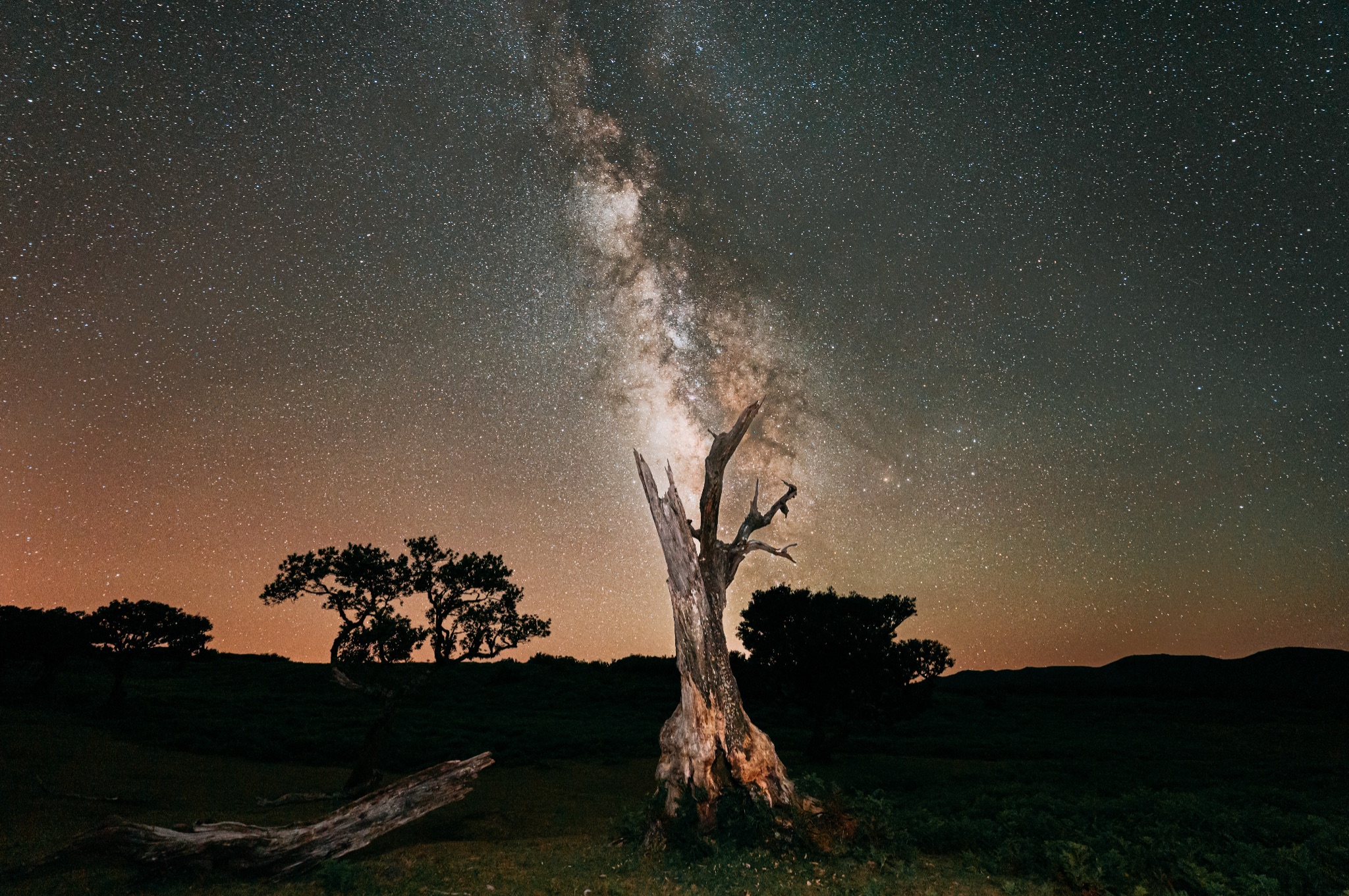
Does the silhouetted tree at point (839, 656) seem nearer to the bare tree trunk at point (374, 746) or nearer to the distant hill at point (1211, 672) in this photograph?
the bare tree trunk at point (374, 746)

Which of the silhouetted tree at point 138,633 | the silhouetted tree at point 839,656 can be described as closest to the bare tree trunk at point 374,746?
the silhouetted tree at point 839,656

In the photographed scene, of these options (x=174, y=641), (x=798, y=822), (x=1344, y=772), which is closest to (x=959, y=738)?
(x=1344, y=772)

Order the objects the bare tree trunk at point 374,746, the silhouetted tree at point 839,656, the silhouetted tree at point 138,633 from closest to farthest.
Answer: the bare tree trunk at point 374,746, the silhouetted tree at point 839,656, the silhouetted tree at point 138,633

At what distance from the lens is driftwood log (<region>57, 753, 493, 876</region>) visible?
34.0 feet

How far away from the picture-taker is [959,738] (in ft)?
133

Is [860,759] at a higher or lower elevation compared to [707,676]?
lower

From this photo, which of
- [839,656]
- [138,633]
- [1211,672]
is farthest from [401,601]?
[1211,672]

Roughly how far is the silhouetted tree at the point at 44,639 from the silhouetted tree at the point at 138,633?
84 centimetres

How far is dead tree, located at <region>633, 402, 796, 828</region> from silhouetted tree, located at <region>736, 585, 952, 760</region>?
1683 cm

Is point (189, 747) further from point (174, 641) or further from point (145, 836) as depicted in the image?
point (145, 836)

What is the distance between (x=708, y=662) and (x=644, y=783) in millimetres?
13491

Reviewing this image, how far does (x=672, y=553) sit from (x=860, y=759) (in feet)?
73.9

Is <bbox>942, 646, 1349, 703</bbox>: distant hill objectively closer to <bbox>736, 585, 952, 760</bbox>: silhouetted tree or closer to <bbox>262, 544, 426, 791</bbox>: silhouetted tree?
<bbox>736, 585, 952, 760</bbox>: silhouetted tree

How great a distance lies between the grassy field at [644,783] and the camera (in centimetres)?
1118
